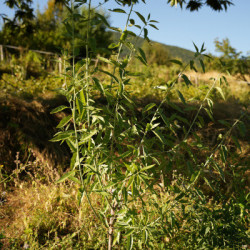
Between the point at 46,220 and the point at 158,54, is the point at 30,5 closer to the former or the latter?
the point at 46,220

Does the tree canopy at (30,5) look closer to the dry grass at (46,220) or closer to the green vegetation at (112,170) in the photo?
the green vegetation at (112,170)

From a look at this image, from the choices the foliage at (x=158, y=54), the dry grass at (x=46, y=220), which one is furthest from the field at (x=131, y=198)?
the foliage at (x=158, y=54)

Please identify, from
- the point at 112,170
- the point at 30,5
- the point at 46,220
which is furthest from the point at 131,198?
the point at 30,5

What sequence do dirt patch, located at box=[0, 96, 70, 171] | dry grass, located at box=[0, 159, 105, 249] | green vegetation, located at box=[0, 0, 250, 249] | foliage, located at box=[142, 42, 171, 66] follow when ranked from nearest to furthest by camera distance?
green vegetation, located at box=[0, 0, 250, 249] < dry grass, located at box=[0, 159, 105, 249] < dirt patch, located at box=[0, 96, 70, 171] < foliage, located at box=[142, 42, 171, 66]

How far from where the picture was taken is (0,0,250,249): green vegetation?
54.4 inches

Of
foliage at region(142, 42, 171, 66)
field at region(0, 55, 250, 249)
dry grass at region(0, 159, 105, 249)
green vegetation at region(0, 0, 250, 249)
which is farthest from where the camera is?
foliage at region(142, 42, 171, 66)

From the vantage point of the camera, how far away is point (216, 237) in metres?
1.75

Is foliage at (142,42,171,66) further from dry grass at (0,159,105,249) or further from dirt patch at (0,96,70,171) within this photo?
dry grass at (0,159,105,249)

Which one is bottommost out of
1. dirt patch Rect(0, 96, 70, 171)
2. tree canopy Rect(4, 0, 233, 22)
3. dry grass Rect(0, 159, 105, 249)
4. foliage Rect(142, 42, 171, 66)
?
dry grass Rect(0, 159, 105, 249)

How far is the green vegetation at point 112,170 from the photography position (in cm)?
138

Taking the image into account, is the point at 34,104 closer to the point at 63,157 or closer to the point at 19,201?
the point at 63,157

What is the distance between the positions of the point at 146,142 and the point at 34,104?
275cm

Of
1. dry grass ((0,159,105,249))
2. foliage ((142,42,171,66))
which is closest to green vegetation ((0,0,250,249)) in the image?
dry grass ((0,159,105,249))

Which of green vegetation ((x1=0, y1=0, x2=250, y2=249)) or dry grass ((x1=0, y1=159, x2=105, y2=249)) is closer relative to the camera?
green vegetation ((x1=0, y1=0, x2=250, y2=249))
